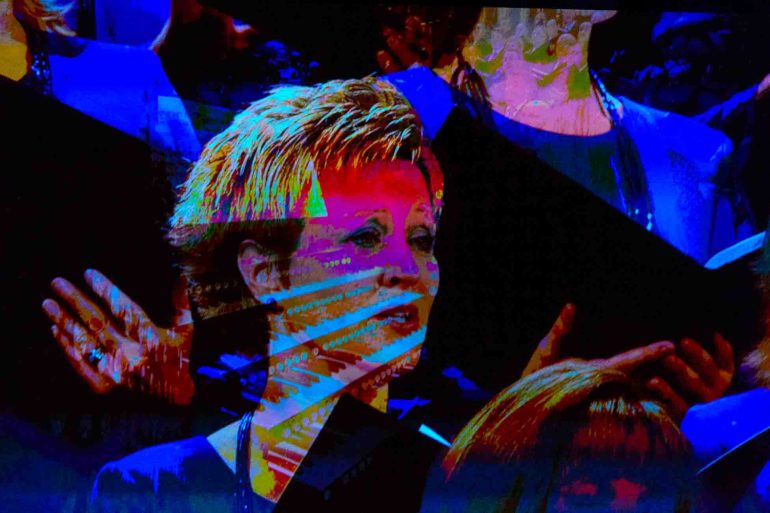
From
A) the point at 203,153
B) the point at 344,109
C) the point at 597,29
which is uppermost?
the point at 597,29

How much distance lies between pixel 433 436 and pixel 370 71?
1.91 m

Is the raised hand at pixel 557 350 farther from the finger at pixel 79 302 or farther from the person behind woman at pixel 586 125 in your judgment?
the finger at pixel 79 302

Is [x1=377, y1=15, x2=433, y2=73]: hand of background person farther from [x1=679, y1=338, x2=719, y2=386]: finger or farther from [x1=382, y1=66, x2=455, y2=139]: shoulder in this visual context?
[x1=679, y1=338, x2=719, y2=386]: finger

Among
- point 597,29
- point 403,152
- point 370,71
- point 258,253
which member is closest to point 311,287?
point 258,253

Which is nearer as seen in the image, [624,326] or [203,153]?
[203,153]

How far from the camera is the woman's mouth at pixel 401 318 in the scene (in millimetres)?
3248

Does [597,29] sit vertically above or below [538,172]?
above

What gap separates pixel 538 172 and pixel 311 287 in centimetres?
131

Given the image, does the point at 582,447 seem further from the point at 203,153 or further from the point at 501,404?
the point at 203,153

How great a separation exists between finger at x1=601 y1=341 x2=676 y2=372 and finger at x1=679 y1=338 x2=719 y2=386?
0.08 m

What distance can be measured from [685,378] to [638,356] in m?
0.30

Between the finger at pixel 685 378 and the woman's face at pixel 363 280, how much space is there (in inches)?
53.3

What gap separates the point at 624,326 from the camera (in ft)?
10.9

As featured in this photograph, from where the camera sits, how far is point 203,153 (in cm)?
310
